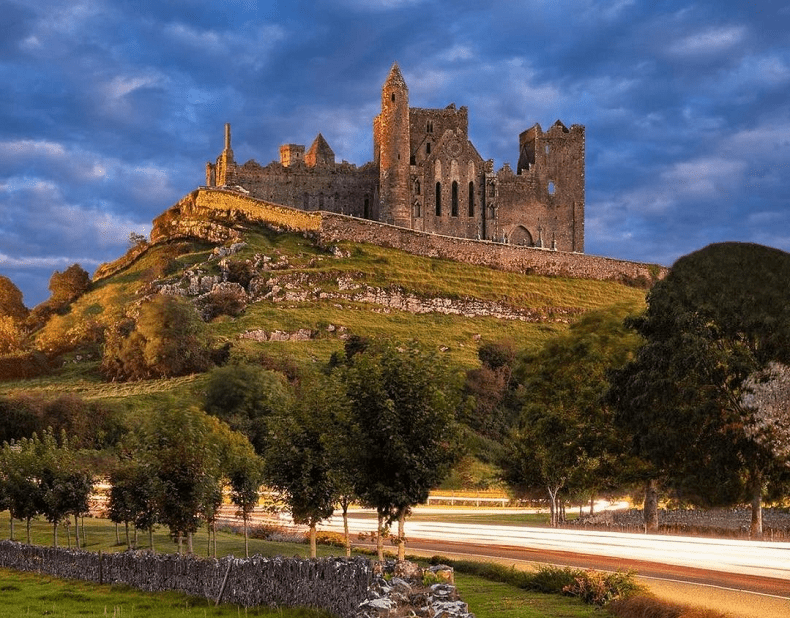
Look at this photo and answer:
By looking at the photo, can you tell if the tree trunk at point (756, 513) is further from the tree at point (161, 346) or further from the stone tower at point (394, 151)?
the stone tower at point (394, 151)

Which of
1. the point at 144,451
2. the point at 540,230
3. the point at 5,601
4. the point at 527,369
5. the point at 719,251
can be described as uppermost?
the point at 540,230

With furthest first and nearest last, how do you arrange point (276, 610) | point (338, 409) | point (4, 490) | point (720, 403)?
point (4, 490), point (720, 403), point (338, 409), point (276, 610)

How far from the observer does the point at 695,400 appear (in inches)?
1734

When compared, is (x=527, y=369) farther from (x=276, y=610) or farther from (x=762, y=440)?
(x=276, y=610)

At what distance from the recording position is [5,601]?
33.7 meters

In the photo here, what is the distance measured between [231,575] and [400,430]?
20.9 feet

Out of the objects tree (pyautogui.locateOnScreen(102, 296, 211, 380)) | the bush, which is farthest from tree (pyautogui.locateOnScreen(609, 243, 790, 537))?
tree (pyautogui.locateOnScreen(102, 296, 211, 380))

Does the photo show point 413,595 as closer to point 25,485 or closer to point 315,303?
point 25,485

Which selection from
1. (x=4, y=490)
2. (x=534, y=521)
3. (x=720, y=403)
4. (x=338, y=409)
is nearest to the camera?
(x=338, y=409)

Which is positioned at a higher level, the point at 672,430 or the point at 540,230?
the point at 540,230

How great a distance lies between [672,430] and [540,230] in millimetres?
92223

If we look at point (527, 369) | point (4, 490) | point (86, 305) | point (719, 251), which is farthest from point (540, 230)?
point (4, 490)

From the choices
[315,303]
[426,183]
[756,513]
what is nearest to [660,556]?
[756,513]

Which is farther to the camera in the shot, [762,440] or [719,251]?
[719,251]
